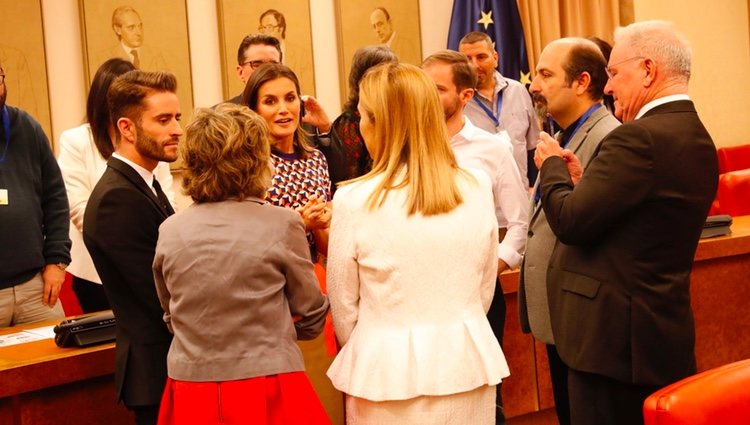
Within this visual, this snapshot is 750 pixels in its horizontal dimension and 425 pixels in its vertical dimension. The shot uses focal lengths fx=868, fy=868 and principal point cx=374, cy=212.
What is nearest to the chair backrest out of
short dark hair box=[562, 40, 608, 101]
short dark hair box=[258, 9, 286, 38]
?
short dark hair box=[258, 9, 286, 38]

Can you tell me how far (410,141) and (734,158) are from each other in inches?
295

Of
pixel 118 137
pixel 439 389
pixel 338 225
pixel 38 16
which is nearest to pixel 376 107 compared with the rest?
pixel 338 225

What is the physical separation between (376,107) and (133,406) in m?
1.15

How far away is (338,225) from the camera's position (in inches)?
90.3

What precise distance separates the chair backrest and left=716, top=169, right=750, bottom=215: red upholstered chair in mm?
3036

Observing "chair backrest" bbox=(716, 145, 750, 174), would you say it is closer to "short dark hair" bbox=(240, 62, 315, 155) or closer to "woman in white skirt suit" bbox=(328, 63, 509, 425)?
"short dark hair" bbox=(240, 62, 315, 155)

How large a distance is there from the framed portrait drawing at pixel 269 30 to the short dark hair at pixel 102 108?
1.74 metres

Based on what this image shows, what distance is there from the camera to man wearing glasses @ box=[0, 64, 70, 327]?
141 inches

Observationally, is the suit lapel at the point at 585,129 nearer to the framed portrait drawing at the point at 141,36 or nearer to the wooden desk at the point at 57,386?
the wooden desk at the point at 57,386

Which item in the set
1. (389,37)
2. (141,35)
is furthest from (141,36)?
(389,37)

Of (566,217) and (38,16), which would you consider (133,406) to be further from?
(38,16)

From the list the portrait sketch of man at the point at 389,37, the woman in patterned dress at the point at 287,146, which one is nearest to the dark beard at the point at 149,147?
the woman in patterned dress at the point at 287,146

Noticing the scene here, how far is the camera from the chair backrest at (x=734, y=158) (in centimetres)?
881

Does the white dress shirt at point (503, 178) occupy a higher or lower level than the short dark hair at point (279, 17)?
lower
